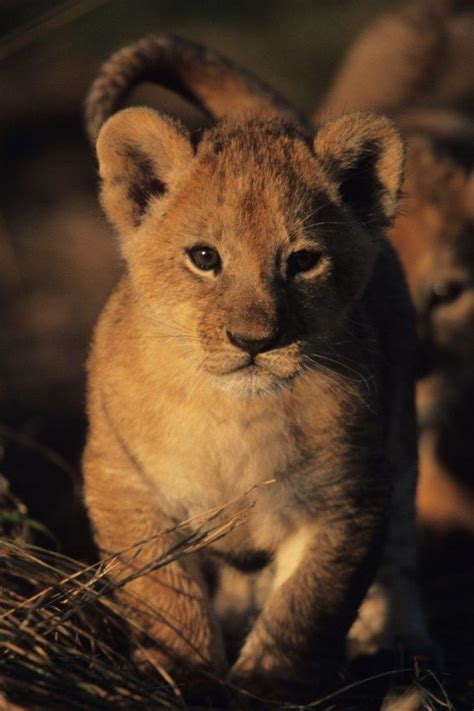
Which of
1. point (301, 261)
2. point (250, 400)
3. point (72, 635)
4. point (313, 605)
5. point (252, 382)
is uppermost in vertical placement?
point (301, 261)

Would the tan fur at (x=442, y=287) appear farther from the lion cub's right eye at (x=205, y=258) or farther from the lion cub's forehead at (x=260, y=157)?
the lion cub's right eye at (x=205, y=258)

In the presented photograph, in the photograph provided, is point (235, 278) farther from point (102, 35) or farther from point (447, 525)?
point (102, 35)

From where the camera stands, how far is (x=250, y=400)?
13.8ft

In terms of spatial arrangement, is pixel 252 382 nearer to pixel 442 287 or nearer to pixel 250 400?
pixel 250 400

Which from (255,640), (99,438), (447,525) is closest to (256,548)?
(255,640)

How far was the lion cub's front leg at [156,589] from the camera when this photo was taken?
4309 mm

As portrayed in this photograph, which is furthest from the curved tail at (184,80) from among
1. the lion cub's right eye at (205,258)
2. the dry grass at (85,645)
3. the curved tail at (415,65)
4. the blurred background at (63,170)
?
the curved tail at (415,65)

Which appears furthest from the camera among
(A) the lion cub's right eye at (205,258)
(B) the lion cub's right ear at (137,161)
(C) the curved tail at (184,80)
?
(C) the curved tail at (184,80)

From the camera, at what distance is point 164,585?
4336 millimetres

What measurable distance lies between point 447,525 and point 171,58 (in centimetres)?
309

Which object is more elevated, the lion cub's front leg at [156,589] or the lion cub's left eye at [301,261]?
the lion cub's left eye at [301,261]

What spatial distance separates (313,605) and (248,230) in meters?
1.38

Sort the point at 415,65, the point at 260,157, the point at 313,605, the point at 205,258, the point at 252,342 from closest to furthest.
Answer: the point at 252,342 → the point at 205,258 → the point at 260,157 → the point at 313,605 → the point at 415,65

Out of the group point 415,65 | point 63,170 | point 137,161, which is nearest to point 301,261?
point 137,161
